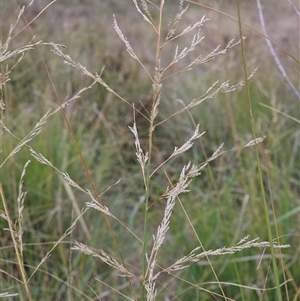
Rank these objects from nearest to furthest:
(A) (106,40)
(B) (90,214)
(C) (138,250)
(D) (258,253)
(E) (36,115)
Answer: (D) (258,253) < (C) (138,250) < (B) (90,214) < (E) (36,115) < (A) (106,40)

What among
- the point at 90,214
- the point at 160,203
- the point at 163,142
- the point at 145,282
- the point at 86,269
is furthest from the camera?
the point at 163,142

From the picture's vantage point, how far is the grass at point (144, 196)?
0.76 metres

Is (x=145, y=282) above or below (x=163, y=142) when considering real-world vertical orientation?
above

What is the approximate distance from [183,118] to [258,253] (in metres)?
1.80

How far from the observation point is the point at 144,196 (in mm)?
2100

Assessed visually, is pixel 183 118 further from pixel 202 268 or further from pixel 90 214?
pixel 202 268

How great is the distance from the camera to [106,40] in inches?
198

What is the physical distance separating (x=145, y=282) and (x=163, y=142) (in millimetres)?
2596

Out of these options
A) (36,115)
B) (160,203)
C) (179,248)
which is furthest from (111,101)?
(179,248)

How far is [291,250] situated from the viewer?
5.46 feet

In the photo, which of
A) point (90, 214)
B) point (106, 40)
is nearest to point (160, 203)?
point (90, 214)

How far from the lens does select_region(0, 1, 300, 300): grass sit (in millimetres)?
760

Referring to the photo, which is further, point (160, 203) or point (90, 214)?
point (160, 203)

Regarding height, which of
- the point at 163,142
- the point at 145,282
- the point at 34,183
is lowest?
the point at 163,142
